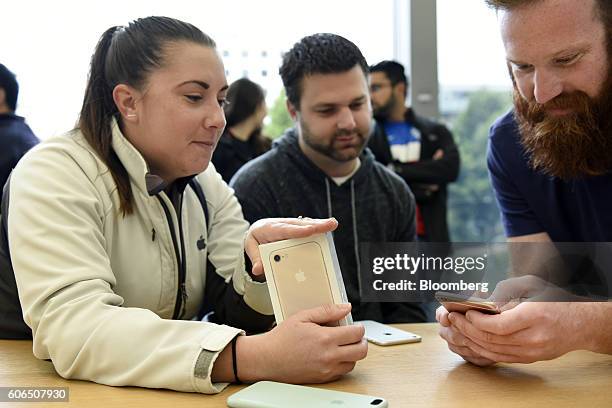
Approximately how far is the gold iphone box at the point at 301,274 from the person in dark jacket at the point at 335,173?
3.43ft

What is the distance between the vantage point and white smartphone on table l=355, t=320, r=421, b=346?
1464 millimetres

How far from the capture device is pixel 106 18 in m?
3.06

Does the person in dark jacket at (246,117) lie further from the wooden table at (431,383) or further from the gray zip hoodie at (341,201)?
the wooden table at (431,383)

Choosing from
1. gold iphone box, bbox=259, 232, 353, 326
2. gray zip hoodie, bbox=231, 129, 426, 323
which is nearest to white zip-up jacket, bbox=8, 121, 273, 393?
gold iphone box, bbox=259, 232, 353, 326

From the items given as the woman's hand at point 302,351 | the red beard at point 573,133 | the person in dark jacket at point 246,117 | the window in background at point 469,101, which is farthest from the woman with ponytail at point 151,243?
the window in background at point 469,101

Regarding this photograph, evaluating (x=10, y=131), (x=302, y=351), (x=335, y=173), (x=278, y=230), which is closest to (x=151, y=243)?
(x=278, y=230)

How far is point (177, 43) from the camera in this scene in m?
1.58

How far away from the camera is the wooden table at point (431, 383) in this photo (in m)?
1.11

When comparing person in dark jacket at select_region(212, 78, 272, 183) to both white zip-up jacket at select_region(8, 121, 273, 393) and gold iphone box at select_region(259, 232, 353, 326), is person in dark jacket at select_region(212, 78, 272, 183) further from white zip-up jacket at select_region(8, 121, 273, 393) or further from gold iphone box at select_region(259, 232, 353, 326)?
gold iphone box at select_region(259, 232, 353, 326)

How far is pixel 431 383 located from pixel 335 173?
135 centimetres

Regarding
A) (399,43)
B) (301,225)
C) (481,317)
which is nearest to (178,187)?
(301,225)

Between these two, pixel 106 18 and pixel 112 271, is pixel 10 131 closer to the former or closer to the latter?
pixel 106 18

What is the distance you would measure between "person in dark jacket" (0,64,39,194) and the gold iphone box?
1406 millimetres

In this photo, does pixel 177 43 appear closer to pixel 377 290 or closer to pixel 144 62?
pixel 144 62
